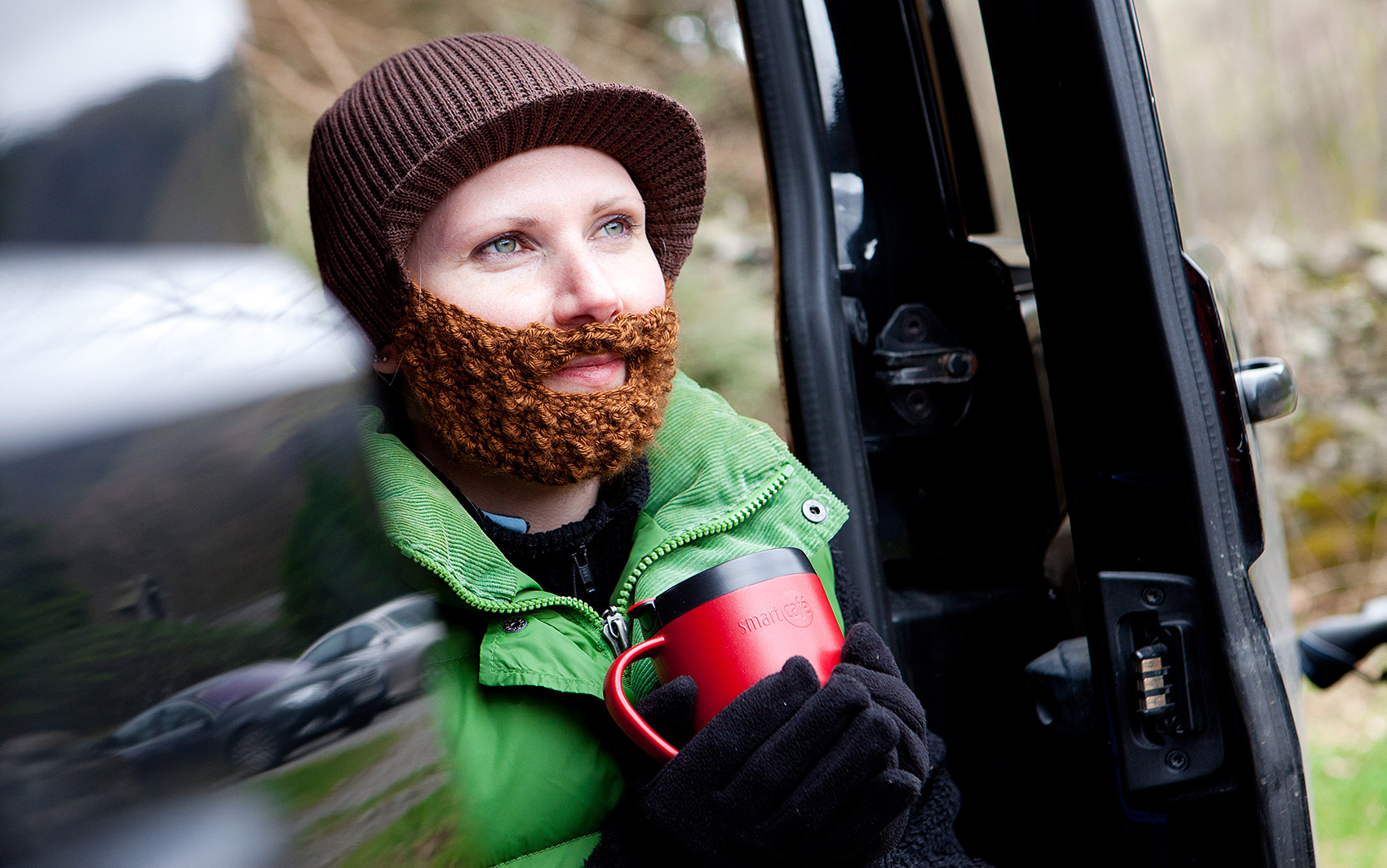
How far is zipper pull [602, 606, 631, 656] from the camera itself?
1.21m

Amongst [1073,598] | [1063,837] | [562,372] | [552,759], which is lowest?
[1063,837]

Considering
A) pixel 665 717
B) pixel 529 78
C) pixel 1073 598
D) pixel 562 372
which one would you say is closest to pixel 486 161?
pixel 529 78

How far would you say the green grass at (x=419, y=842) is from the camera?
2.08ft

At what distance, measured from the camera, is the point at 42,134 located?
1.73 feet

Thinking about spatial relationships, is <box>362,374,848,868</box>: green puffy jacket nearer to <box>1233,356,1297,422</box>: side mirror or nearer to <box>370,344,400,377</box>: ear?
<box>370,344,400,377</box>: ear

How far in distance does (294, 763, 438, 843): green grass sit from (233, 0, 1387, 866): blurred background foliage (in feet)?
9.17

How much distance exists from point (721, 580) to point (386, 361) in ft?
1.78

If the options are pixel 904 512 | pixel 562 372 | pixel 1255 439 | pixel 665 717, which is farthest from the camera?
pixel 904 512

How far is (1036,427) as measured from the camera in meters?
1.53

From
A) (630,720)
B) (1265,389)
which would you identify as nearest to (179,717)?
(630,720)

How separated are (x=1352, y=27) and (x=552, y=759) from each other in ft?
20.5

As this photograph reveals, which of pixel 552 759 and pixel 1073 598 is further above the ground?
pixel 552 759

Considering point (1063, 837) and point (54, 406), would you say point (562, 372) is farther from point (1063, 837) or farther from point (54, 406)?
point (1063, 837)

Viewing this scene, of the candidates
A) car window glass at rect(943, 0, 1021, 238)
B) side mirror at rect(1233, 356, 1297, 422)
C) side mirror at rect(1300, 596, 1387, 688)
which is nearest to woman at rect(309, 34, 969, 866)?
car window glass at rect(943, 0, 1021, 238)
